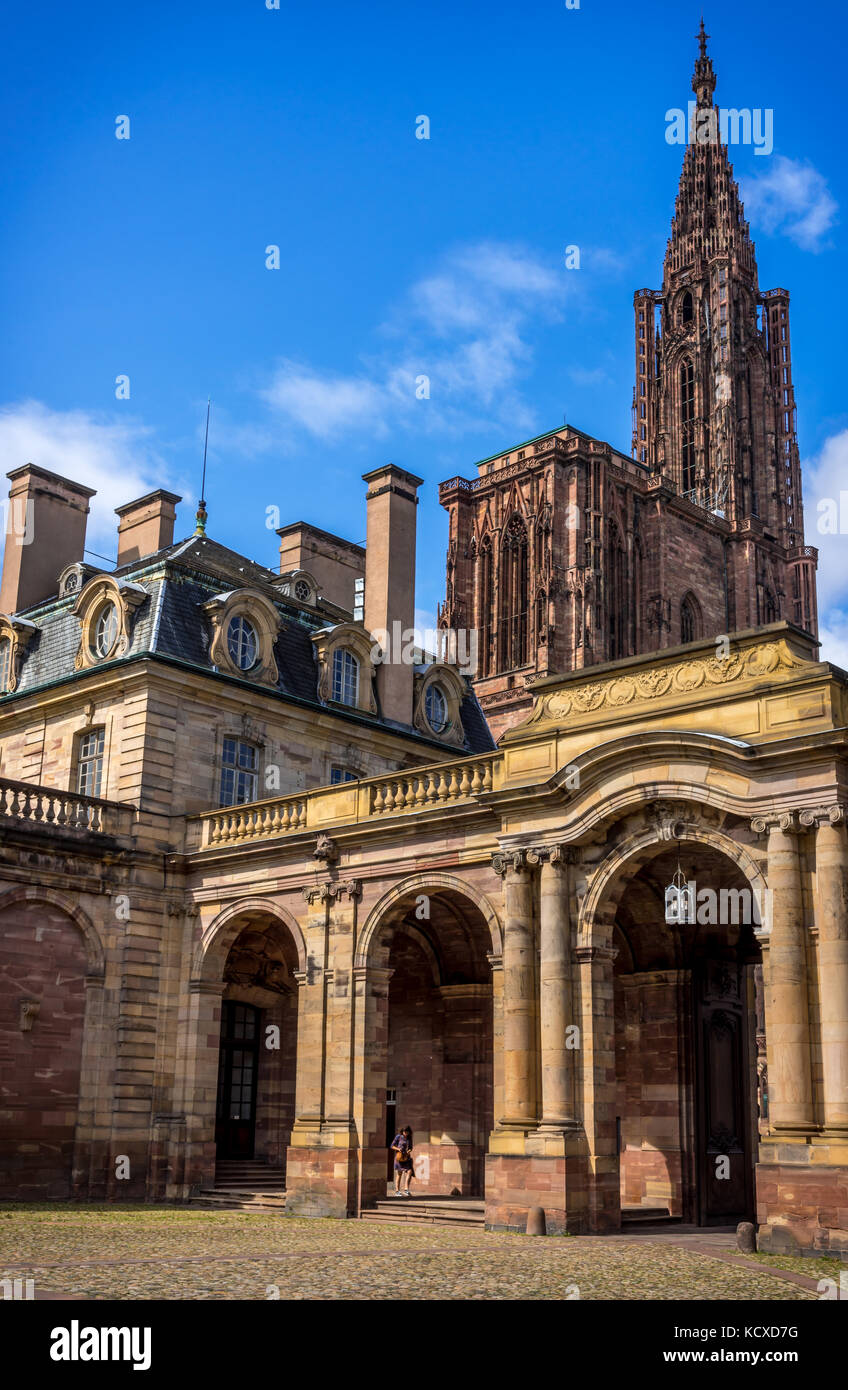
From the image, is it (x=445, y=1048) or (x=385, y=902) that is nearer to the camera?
(x=385, y=902)

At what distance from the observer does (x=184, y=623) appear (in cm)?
3159

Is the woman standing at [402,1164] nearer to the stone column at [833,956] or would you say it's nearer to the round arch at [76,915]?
the round arch at [76,915]

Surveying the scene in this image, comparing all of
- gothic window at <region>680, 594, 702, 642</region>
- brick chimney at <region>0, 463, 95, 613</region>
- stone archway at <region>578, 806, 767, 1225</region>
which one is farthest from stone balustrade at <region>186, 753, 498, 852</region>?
gothic window at <region>680, 594, 702, 642</region>

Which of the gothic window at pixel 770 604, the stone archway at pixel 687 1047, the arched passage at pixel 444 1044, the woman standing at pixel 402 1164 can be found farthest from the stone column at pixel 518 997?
the gothic window at pixel 770 604

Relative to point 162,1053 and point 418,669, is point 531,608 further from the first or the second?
point 162,1053

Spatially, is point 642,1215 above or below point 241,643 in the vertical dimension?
below

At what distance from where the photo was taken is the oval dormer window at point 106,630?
1251 inches

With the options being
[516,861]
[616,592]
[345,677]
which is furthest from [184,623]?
[616,592]

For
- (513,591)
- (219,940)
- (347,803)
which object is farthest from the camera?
(513,591)

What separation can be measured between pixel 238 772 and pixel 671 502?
59958mm

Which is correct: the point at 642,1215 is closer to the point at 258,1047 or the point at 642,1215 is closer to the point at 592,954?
the point at 592,954

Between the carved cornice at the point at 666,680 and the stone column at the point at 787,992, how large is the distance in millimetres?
2264

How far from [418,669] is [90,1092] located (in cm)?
1492

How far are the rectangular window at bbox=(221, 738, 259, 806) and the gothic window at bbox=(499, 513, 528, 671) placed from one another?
49.6 m
